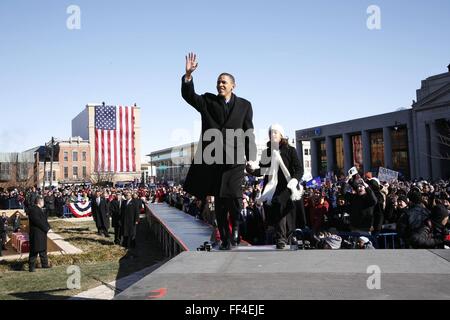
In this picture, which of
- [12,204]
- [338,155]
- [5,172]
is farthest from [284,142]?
[5,172]

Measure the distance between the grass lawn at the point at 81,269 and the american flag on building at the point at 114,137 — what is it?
54.6 meters

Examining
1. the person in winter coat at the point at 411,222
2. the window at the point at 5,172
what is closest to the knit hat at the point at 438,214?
the person in winter coat at the point at 411,222

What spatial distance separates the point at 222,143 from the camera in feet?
16.2

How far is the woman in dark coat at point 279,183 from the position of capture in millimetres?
5723

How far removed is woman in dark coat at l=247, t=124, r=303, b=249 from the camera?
18.8ft

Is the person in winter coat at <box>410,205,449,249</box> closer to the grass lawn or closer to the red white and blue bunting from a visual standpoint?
the grass lawn

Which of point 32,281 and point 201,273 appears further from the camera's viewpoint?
point 32,281

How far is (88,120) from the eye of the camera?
88812 mm

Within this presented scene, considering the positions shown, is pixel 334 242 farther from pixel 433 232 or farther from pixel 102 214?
pixel 102 214

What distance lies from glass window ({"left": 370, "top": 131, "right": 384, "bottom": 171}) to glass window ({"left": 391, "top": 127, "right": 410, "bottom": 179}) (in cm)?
226

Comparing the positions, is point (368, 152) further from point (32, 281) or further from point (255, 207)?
point (32, 281)

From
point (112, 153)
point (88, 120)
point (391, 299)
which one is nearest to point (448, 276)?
point (391, 299)

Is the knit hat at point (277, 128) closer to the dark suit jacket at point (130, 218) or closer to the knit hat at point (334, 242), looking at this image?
the knit hat at point (334, 242)
